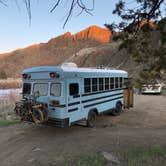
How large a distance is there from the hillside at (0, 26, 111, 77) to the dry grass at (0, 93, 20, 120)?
74.5m

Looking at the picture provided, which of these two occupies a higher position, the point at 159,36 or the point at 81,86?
the point at 159,36

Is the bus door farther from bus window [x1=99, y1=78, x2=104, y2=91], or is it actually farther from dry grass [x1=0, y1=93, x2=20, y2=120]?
dry grass [x1=0, y1=93, x2=20, y2=120]

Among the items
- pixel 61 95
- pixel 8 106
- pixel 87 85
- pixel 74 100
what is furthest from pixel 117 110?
pixel 8 106

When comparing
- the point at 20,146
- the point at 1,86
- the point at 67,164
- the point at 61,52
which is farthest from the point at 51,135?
the point at 61,52

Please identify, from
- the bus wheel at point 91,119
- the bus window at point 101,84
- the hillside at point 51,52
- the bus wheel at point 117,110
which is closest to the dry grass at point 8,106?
the bus wheel at point 91,119

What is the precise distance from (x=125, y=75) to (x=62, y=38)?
383 feet

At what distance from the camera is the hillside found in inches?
3681

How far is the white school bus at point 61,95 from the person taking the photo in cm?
621

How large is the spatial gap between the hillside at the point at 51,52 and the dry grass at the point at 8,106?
7445 centimetres

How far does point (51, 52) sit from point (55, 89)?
100515mm

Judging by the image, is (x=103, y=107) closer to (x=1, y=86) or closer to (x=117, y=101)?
(x=117, y=101)

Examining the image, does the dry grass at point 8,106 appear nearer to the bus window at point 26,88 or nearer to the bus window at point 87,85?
the bus window at point 26,88

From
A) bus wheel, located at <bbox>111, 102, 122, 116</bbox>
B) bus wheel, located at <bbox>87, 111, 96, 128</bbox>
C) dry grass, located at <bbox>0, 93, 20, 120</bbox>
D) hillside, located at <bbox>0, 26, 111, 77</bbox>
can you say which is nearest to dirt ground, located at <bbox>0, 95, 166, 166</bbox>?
bus wheel, located at <bbox>87, 111, 96, 128</bbox>

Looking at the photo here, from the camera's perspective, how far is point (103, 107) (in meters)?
8.48
